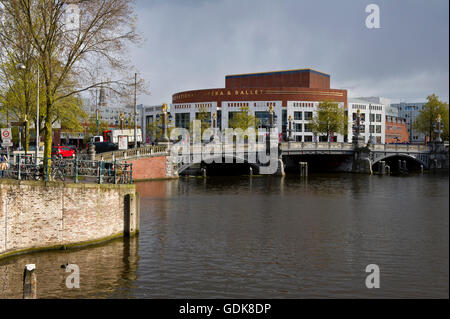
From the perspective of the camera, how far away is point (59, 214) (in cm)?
1844

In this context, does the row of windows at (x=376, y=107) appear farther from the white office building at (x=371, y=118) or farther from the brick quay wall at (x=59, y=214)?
the brick quay wall at (x=59, y=214)

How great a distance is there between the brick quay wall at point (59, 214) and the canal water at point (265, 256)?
548mm

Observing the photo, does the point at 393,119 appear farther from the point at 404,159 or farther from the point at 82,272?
the point at 82,272

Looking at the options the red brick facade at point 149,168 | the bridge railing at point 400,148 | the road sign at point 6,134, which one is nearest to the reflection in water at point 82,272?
the road sign at point 6,134

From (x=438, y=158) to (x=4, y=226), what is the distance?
228ft

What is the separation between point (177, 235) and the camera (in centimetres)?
2384

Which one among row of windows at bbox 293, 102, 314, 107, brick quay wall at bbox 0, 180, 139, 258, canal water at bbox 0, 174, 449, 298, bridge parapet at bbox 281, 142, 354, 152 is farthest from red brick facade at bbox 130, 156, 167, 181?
row of windows at bbox 293, 102, 314, 107

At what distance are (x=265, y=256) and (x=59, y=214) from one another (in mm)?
8621

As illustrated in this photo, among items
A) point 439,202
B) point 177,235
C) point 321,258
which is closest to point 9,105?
point 177,235

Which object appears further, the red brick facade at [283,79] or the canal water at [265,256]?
the red brick facade at [283,79]

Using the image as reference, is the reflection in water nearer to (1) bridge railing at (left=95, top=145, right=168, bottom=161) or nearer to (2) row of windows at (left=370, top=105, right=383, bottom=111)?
(1) bridge railing at (left=95, top=145, right=168, bottom=161)

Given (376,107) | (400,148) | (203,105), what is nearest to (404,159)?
(400,148)

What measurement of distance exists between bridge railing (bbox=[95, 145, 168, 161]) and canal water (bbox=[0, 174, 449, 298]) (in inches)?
580

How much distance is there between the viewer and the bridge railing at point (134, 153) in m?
46.5
